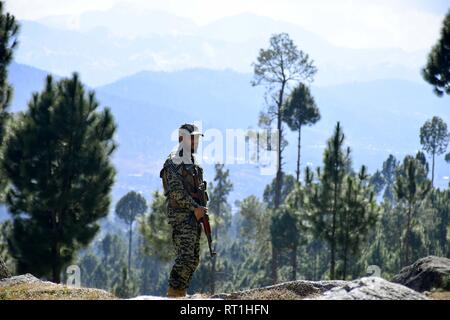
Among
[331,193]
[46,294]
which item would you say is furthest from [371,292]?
[331,193]

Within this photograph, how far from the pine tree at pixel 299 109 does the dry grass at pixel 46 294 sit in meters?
35.6

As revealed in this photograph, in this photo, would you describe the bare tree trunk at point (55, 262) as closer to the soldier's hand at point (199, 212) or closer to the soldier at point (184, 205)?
the soldier at point (184, 205)

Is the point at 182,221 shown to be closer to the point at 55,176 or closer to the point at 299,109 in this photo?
the point at 55,176

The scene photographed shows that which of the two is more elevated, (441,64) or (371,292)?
(441,64)

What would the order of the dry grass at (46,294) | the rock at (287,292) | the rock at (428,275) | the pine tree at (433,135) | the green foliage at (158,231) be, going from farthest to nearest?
the pine tree at (433,135) < the green foliage at (158,231) < the rock at (428,275) < the rock at (287,292) < the dry grass at (46,294)

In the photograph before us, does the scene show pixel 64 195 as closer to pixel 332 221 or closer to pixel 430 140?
pixel 332 221

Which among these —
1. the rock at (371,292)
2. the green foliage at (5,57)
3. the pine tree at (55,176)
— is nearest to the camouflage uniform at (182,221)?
the rock at (371,292)

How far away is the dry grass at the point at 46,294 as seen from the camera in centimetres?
935

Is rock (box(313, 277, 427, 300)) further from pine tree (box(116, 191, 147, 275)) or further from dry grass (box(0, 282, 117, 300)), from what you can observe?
pine tree (box(116, 191, 147, 275))

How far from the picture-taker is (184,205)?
999cm

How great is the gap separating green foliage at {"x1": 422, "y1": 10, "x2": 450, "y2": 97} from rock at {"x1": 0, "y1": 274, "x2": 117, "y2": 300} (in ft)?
51.3

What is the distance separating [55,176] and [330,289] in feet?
51.2

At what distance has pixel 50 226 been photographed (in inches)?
947
